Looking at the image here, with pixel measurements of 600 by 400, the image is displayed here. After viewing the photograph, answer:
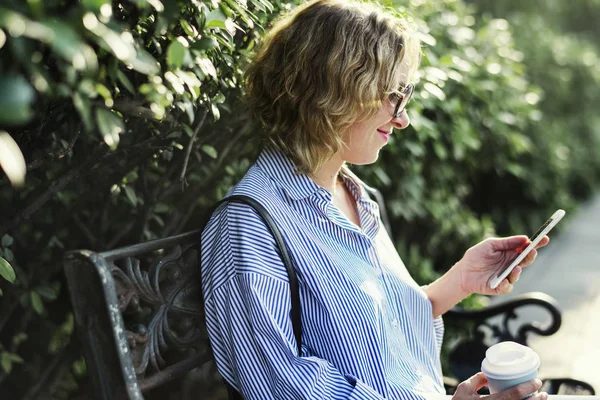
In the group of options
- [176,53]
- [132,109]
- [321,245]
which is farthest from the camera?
[321,245]

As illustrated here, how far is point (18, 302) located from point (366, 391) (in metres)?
1.22

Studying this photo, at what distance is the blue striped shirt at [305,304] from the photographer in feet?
5.60

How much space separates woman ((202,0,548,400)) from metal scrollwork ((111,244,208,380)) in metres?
0.07

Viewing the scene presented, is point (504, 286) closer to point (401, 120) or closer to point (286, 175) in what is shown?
point (401, 120)

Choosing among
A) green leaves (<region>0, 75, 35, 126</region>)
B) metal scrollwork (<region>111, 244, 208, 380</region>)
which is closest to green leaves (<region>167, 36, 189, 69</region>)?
green leaves (<region>0, 75, 35, 126</region>)

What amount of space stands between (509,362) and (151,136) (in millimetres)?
1112

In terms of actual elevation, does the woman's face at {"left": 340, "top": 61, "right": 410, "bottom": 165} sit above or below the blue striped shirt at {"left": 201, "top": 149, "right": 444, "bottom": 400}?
above

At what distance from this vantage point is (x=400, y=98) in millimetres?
2018

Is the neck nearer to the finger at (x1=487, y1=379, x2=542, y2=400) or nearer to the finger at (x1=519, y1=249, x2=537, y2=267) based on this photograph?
the finger at (x1=519, y1=249, x2=537, y2=267)

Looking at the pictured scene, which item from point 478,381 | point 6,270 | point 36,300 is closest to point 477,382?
point 478,381

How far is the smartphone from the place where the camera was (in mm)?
2000

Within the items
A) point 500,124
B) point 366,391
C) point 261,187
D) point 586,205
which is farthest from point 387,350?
point 586,205

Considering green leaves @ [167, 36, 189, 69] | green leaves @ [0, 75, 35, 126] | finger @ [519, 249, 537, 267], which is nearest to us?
green leaves @ [0, 75, 35, 126]

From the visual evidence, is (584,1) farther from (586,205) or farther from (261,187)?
(261,187)
